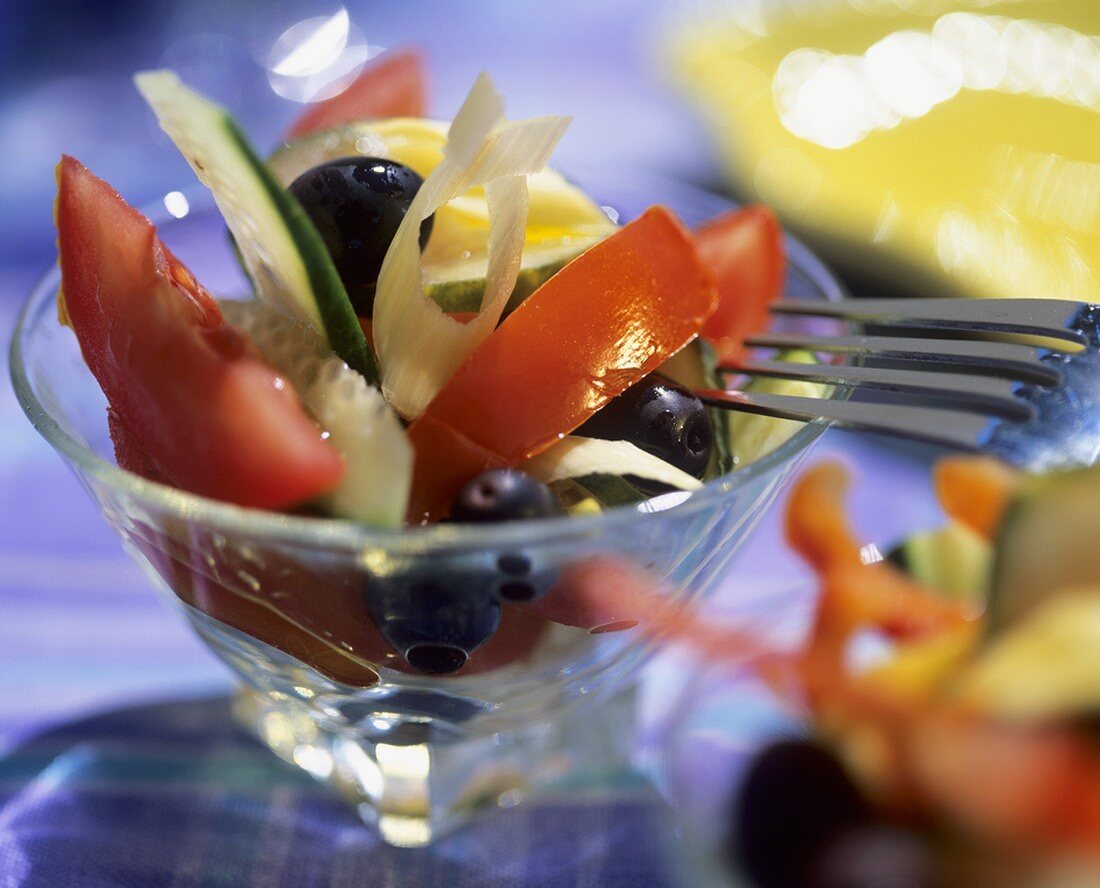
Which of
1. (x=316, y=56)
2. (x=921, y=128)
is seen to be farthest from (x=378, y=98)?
(x=316, y=56)

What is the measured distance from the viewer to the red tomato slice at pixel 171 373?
1.98ft

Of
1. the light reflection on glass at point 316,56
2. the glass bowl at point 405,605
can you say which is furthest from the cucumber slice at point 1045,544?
the light reflection on glass at point 316,56

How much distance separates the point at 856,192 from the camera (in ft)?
4.57

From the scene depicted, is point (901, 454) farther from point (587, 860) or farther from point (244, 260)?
point (244, 260)

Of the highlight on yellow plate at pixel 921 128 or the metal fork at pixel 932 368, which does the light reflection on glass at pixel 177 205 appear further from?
the highlight on yellow plate at pixel 921 128

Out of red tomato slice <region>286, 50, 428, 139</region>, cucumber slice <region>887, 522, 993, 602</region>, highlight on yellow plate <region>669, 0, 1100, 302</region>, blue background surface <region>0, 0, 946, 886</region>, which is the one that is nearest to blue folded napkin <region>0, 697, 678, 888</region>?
blue background surface <region>0, 0, 946, 886</region>

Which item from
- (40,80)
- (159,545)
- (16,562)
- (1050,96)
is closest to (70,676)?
(16,562)

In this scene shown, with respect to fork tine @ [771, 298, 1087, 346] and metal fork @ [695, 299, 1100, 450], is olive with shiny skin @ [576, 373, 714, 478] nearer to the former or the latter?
metal fork @ [695, 299, 1100, 450]

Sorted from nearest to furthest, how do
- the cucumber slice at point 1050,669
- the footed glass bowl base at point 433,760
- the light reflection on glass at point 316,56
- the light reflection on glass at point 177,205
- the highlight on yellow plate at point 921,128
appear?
1. the cucumber slice at point 1050,669
2. the footed glass bowl base at point 433,760
3. the light reflection on glass at point 177,205
4. the highlight on yellow plate at point 921,128
5. the light reflection on glass at point 316,56

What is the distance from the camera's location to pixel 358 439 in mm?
619

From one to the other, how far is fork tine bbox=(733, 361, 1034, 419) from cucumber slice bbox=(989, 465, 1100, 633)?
8cm

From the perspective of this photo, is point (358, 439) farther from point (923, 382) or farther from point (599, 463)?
point (923, 382)

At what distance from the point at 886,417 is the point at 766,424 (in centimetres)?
11

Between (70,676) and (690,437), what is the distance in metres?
0.58
